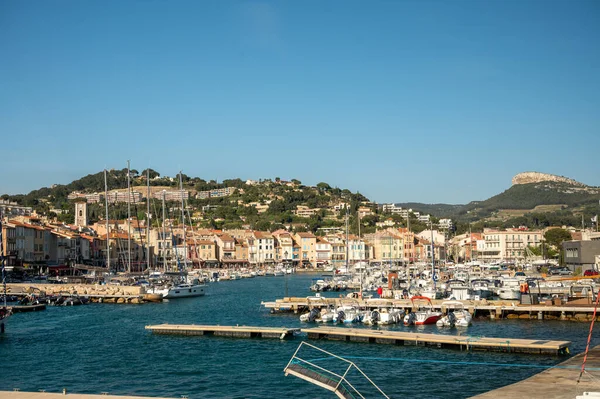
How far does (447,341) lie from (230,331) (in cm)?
1260

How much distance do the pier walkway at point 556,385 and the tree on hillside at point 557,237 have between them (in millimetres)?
94406

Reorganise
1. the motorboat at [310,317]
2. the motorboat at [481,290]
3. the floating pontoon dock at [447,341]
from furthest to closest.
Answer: the motorboat at [481,290] → the motorboat at [310,317] → the floating pontoon dock at [447,341]

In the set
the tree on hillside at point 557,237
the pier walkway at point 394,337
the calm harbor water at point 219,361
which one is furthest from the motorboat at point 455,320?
the tree on hillside at point 557,237

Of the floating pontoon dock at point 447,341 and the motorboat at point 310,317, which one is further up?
the floating pontoon dock at point 447,341

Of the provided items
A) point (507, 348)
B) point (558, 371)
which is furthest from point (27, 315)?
point (558, 371)

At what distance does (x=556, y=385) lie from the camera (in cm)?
1998

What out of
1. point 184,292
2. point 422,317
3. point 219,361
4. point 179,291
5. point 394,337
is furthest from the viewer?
point 184,292

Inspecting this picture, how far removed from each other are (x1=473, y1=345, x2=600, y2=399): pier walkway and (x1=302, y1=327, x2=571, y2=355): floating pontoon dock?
277 inches

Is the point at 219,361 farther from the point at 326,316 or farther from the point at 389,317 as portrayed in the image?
the point at 389,317

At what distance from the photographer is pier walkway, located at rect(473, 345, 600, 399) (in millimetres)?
18750

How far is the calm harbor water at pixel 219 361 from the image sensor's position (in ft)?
84.1

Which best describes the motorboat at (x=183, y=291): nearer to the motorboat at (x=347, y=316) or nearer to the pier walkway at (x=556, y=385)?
the motorboat at (x=347, y=316)

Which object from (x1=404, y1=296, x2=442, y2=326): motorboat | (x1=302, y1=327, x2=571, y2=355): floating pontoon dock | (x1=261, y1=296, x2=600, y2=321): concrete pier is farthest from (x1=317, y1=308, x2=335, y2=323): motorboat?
(x1=302, y1=327, x2=571, y2=355): floating pontoon dock

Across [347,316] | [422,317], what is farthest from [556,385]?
[347,316]
